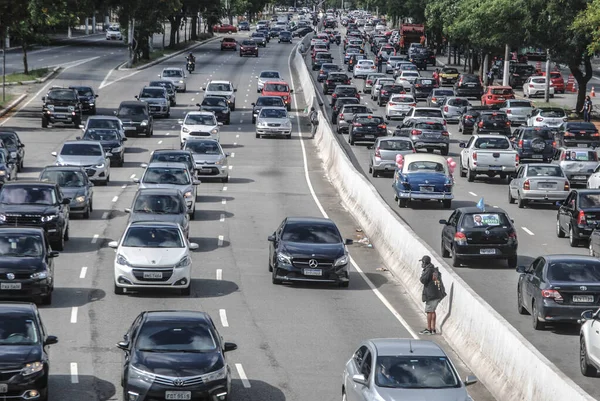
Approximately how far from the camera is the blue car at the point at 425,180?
39969mm

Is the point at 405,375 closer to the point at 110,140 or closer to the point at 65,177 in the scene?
the point at 65,177

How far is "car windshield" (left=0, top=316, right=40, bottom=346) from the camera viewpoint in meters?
18.0

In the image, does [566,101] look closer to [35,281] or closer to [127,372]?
[35,281]

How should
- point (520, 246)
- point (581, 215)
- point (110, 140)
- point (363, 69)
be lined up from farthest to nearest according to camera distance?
point (363, 69) → point (110, 140) → point (520, 246) → point (581, 215)

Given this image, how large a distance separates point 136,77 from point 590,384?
2998 inches

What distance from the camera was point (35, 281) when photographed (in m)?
24.6

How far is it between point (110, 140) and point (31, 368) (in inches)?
1309

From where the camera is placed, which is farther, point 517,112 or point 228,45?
point 228,45

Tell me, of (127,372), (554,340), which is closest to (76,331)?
(127,372)

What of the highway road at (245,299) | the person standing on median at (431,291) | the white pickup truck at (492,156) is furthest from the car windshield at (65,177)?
the white pickup truck at (492,156)

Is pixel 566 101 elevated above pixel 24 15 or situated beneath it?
situated beneath

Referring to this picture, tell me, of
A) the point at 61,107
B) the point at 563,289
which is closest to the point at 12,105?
the point at 61,107

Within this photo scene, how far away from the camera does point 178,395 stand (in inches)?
675

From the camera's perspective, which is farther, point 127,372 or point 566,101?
point 566,101
